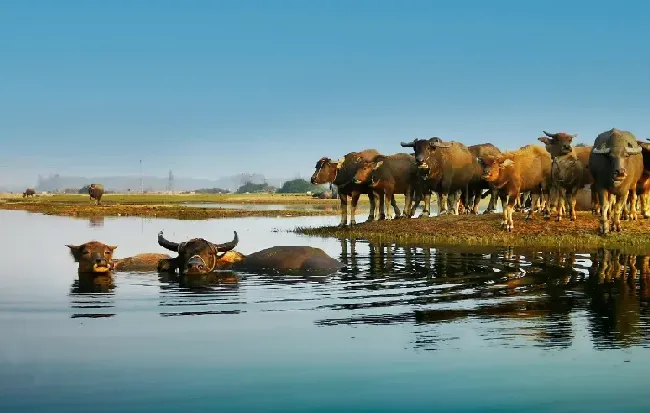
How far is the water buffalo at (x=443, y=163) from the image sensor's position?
119ft

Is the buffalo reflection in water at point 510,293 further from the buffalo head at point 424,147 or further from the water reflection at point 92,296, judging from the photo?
the buffalo head at point 424,147

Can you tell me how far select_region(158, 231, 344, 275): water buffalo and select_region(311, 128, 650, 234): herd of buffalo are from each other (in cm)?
1276

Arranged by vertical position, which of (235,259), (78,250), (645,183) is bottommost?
(235,259)

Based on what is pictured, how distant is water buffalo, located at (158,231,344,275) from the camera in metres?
18.3

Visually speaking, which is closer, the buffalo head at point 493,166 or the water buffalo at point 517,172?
the buffalo head at point 493,166

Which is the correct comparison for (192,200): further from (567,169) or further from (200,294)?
(200,294)

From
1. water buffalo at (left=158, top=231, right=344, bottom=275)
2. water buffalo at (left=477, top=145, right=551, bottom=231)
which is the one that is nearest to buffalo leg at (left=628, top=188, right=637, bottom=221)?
water buffalo at (left=477, top=145, right=551, bottom=231)

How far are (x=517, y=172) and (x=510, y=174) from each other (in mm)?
751

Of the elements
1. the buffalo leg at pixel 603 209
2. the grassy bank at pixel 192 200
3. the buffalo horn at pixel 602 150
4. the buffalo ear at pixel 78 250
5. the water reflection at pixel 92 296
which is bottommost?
the water reflection at pixel 92 296

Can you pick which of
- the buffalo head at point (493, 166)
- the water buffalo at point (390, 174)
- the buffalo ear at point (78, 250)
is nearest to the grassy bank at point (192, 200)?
the water buffalo at point (390, 174)

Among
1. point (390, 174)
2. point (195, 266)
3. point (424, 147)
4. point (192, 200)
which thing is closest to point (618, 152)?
point (424, 147)

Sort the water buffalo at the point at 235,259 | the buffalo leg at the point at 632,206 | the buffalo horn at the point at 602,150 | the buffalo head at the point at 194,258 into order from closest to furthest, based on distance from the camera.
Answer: the buffalo head at the point at 194,258, the water buffalo at the point at 235,259, the buffalo horn at the point at 602,150, the buffalo leg at the point at 632,206

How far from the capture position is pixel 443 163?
36.7m

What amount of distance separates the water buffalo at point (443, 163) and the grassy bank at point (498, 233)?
2285 mm
